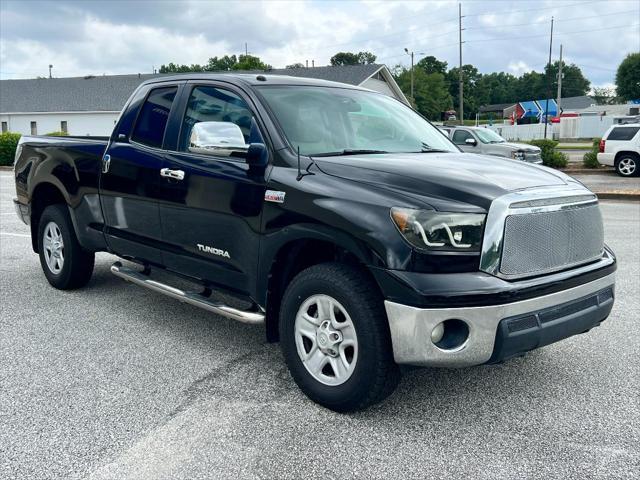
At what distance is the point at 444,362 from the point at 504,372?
1187 millimetres

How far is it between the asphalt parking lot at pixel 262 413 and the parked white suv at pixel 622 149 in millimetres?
16574

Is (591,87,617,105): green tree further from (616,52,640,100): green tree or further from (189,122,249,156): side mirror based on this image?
(189,122,249,156): side mirror

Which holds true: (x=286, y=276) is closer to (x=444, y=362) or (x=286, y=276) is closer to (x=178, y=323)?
(x=444, y=362)

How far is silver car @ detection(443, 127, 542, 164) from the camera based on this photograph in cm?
1841

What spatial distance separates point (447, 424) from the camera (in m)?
3.50

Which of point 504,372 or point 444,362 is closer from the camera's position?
point 444,362

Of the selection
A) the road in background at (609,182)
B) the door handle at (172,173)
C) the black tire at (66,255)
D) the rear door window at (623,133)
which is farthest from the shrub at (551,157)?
the door handle at (172,173)

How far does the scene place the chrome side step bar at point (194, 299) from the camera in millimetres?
3994

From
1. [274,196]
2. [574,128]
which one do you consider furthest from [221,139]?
[574,128]

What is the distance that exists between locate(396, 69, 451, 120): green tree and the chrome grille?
277 feet

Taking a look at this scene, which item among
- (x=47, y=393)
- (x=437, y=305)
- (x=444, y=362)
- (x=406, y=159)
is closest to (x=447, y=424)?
(x=444, y=362)

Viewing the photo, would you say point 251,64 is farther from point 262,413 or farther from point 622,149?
point 262,413

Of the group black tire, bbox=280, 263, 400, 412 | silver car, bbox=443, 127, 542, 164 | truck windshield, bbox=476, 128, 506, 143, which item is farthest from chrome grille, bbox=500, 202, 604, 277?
truck windshield, bbox=476, 128, 506, 143

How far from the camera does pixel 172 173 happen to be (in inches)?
180
